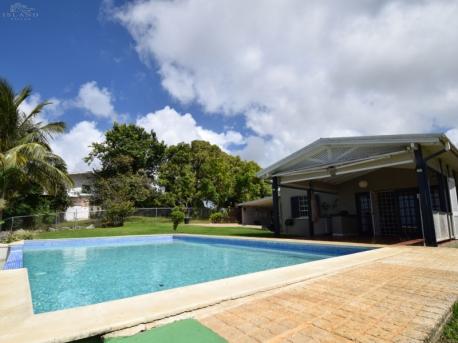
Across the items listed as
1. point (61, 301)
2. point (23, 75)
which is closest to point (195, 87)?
point (23, 75)

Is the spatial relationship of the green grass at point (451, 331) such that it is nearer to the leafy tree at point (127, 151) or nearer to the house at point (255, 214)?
the house at point (255, 214)

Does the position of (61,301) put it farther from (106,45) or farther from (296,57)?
(296,57)

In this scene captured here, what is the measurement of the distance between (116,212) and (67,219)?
422cm

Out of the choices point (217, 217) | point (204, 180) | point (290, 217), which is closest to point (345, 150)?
point (290, 217)

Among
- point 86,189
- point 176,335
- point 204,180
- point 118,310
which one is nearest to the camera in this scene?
point 176,335

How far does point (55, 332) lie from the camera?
2.46m

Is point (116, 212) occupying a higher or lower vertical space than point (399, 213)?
higher

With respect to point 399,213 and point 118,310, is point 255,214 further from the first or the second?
point 118,310

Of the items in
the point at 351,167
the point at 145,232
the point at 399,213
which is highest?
the point at 351,167

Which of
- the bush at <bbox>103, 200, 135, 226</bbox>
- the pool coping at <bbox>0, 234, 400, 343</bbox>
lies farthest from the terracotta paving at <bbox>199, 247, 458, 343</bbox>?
the bush at <bbox>103, 200, 135, 226</bbox>

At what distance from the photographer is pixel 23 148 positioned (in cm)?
1489

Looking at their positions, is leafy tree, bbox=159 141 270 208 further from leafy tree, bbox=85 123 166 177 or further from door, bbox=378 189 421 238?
door, bbox=378 189 421 238

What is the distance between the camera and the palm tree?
46.8 ft

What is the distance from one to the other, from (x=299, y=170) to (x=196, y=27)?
24.5 feet
